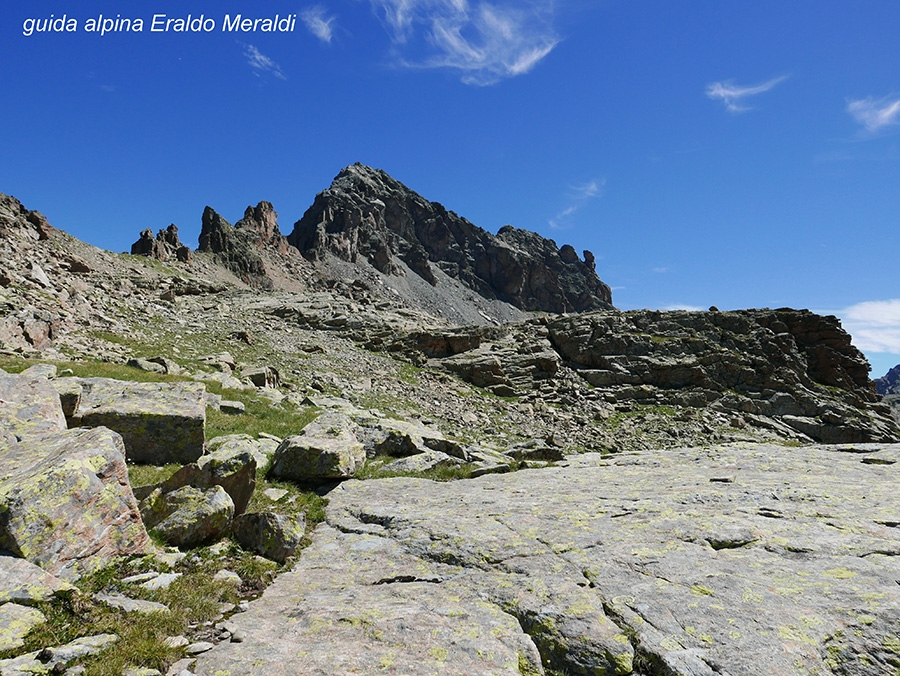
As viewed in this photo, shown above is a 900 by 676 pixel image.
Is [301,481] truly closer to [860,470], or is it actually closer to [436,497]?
[436,497]

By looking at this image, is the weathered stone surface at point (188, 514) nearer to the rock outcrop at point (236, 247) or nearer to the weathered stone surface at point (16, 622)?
the weathered stone surface at point (16, 622)

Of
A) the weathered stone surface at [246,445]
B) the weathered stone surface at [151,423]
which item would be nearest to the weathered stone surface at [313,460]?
the weathered stone surface at [246,445]

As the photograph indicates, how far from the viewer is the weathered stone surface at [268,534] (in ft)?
29.8

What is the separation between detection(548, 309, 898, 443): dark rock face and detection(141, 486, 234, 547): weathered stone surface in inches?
2014

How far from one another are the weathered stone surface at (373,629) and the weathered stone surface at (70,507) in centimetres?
266

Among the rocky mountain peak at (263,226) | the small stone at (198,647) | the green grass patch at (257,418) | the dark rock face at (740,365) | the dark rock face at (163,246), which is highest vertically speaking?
the rocky mountain peak at (263,226)

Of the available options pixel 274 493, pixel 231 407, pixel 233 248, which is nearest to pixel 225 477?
pixel 274 493

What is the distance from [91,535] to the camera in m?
7.32

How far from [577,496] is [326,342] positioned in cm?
4696

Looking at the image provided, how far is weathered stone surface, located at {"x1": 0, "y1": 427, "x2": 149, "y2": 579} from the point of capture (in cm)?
666

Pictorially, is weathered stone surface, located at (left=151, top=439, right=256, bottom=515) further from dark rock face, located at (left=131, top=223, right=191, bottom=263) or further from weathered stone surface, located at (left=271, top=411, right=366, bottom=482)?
dark rock face, located at (left=131, top=223, right=191, bottom=263)

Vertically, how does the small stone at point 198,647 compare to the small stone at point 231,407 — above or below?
below

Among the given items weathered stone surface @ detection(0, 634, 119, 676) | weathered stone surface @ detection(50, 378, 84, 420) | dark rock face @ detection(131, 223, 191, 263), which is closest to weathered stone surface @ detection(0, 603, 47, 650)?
weathered stone surface @ detection(0, 634, 119, 676)

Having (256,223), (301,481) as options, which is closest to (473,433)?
(301,481)
